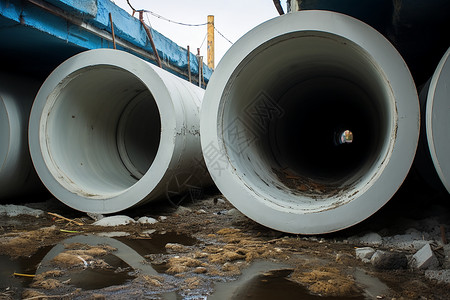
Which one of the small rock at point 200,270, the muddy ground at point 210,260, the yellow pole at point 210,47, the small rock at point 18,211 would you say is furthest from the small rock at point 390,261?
the yellow pole at point 210,47

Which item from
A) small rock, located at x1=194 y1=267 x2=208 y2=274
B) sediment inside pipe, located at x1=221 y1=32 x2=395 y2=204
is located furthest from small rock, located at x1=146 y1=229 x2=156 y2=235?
small rock, located at x1=194 y1=267 x2=208 y2=274

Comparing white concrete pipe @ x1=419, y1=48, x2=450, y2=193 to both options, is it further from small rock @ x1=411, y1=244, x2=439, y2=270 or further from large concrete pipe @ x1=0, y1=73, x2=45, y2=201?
large concrete pipe @ x1=0, y1=73, x2=45, y2=201

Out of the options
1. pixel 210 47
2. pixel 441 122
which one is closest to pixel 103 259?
pixel 441 122

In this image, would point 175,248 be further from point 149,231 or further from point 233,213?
point 233,213

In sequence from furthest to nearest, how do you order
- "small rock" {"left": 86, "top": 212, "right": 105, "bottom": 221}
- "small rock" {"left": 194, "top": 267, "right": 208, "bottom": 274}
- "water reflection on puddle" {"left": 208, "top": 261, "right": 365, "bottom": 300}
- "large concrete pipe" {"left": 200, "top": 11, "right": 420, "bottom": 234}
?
1. "small rock" {"left": 86, "top": 212, "right": 105, "bottom": 221}
2. "large concrete pipe" {"left": 200, "top": 11, "right": 420, "bottom": 234}
3. "small rock" {"left": 194, "top": 267, "right": 208, "bottom": 274}
4. "water reflection on puddle" {"left": 208, "top": 261, "right": 365, "bottom": 300}

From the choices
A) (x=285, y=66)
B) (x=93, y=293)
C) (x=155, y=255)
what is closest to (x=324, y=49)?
(x=285, y=66)

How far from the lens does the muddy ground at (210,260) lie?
2283 millimetres

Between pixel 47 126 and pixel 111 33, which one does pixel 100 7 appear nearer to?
pixel 111 33

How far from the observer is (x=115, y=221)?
13.9ft

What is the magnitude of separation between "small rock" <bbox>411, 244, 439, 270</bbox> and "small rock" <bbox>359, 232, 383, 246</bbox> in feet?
2.03

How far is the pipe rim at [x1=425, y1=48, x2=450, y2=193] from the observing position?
117 inches

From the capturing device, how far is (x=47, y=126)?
4750 millimetres

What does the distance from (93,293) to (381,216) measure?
2966mm

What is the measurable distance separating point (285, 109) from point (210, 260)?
→ 333 centimetres
